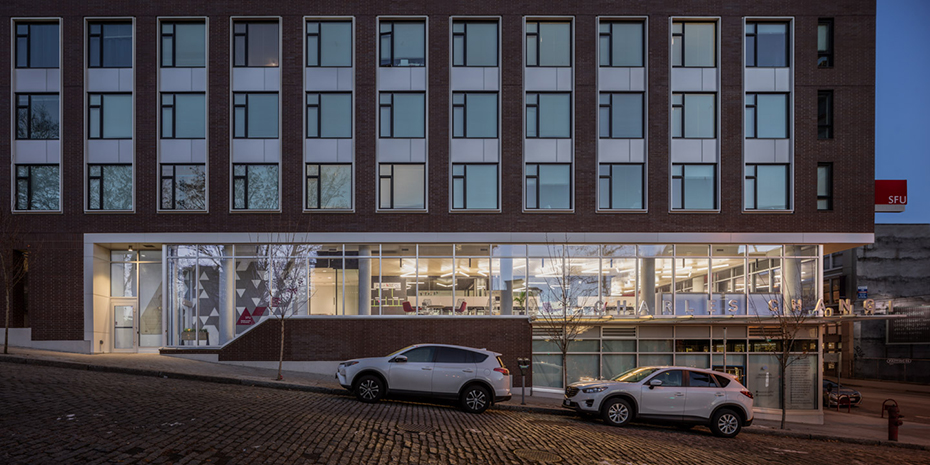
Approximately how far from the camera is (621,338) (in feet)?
76.5

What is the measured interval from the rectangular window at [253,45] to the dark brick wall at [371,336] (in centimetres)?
992

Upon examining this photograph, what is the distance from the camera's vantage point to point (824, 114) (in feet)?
79.6

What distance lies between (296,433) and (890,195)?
33145 mm

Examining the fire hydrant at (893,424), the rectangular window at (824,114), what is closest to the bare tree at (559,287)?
the fire hydrant at (893,424)

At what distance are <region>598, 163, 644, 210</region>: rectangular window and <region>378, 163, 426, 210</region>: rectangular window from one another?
684 cm

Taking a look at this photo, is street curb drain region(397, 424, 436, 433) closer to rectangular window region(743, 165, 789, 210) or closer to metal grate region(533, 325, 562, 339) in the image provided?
metal grate region(533, 325, 562, 339)

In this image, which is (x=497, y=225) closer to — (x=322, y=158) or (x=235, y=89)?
(x=322, y=158)

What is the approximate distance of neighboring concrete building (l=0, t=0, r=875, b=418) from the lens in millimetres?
23500

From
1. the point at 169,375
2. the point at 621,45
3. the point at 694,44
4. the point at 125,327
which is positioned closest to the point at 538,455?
the point at 169,375

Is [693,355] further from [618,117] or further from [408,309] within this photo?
[408,309]

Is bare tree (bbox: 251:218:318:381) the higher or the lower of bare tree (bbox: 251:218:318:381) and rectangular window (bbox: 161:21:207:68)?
the lower

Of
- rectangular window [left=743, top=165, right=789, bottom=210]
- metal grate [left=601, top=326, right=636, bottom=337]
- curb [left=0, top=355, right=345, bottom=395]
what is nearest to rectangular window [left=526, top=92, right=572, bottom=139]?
rectangular window [left=743, top=165, right=789, bottom=210]

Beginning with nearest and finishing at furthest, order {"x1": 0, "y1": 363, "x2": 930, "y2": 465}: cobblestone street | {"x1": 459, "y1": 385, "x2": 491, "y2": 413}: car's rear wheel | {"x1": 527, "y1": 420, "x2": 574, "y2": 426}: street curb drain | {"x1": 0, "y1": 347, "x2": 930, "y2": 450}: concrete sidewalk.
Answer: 1. {"x1": 0, "y1": 363, "x2": 930, "y2": 465}: cobblestone street
2. {"x1": 527, "y1": 420, "x2": 574, "y2": 426}: street curb drain
3. {"x1": 459, "y1": 385, "x2": 491, "y2": 413}: car's rear wheel
4. {"x1": 0, "y1": 347, "x2": 930, "y2": 450}: concrete sidewalk

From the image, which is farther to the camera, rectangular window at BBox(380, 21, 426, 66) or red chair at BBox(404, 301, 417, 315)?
rectangular window at BBox(380, 21, 426, 66)
